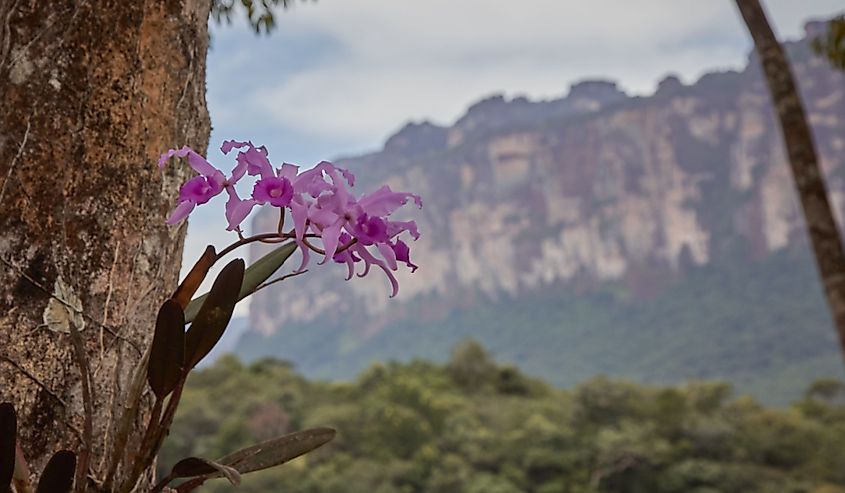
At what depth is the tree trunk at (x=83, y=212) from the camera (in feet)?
1.89

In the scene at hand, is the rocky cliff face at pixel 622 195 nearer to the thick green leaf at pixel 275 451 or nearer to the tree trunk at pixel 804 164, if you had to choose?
the tree trunk at pixel 804 164

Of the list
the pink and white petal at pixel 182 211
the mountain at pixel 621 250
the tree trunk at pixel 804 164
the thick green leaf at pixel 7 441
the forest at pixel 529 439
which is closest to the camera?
the thick green leaf at pixel 7 441

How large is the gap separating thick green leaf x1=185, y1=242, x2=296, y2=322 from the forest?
622 inches

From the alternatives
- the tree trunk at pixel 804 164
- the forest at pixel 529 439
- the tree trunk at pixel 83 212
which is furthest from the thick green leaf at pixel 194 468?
the forest at pixel 529 439

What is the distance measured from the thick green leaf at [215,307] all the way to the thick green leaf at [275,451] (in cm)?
10

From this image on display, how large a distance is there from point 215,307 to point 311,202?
0.10m

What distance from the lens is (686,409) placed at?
67.8 feet

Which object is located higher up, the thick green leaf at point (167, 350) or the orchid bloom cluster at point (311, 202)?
the orchid bloom cluster at point (311, 202)

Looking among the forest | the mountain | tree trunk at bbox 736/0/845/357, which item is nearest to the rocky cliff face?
the mountain

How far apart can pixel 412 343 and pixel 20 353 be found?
7290cm

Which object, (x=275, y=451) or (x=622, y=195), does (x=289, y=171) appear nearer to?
(x=275, y=451)

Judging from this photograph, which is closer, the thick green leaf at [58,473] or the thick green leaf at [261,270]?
the thick green leaf at [58,473]

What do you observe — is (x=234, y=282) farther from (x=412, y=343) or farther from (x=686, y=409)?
(x=412, y=343)

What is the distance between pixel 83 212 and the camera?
0.60m
